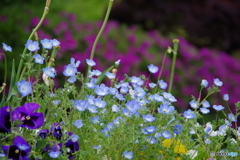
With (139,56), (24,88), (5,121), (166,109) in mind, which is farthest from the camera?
(139,56)

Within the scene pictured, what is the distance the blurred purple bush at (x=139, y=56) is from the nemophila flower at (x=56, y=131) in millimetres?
3028

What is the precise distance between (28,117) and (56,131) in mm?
118

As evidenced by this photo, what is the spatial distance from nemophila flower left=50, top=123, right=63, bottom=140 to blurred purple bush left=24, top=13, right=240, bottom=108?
3028mm

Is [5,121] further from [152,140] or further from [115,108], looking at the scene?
[152,140]

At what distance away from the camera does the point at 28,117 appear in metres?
1.46

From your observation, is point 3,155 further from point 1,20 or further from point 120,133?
→ point 1,20

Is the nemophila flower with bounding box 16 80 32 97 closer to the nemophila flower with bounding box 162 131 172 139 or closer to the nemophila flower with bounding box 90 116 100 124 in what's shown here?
the nemophila flower with bounding box 90 116 100 124

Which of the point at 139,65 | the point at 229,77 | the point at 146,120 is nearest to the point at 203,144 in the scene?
the point at 146,120

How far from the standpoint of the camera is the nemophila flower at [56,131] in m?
1.49

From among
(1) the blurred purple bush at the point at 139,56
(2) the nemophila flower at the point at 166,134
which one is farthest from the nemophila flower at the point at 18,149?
(1) the blurred purple bush at the point at 139,56

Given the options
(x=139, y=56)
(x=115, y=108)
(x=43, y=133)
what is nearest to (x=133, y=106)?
(x=115, y=108)

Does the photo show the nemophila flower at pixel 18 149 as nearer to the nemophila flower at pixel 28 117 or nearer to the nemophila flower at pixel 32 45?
the nemophila flower at pixel 28 117

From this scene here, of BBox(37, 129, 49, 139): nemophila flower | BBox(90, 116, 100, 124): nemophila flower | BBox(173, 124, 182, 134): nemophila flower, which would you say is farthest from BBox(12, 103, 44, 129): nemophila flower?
BBox(173, 124, 182, 134): nemophila flower

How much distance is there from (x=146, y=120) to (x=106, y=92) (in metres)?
0.19
